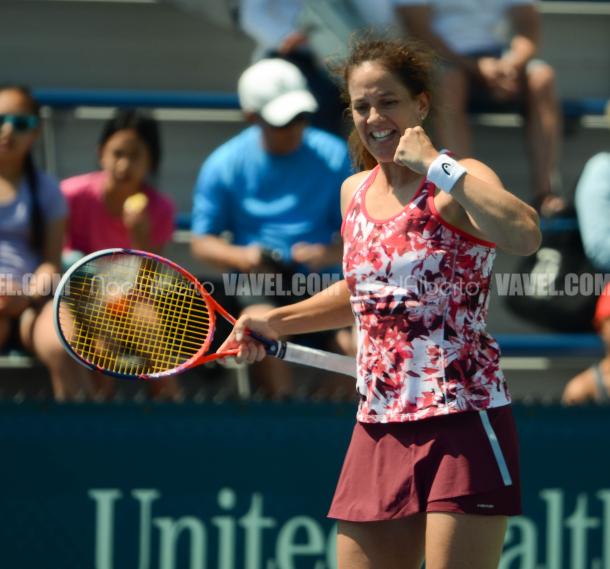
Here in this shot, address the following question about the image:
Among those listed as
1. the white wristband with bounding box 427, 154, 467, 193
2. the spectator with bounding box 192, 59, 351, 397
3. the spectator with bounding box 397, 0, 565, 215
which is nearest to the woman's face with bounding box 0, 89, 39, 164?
the spectator with bounding box 192, 59, 351, 397

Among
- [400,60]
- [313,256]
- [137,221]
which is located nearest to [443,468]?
[400,60]

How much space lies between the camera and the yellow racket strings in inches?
129

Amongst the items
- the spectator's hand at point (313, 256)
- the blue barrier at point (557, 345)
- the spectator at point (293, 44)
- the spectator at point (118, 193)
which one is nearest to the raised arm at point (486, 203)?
the spectator's hand at point (313, 256)

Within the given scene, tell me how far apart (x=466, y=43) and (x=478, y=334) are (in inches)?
124

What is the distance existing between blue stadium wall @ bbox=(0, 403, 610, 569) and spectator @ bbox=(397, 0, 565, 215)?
6.03 ft

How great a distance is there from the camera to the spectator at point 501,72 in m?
5.37

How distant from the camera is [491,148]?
5836mm

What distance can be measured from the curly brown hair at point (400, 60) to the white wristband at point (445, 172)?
10.3 inches

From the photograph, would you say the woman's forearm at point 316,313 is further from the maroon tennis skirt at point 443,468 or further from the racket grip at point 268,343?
the maroon tennis skirt at point 443,468

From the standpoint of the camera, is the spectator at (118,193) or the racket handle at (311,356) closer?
the racket handle at (311,356)

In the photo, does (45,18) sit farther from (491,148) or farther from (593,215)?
(593,215)

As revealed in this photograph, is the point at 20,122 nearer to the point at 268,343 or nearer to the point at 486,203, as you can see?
the point at 268,343

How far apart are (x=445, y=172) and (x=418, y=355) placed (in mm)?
395

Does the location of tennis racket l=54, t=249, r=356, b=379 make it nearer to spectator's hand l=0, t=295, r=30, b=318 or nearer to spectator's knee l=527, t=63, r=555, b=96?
spectator's hand l=0, t=295, r=30, b=318
